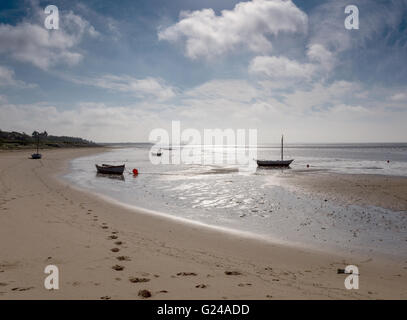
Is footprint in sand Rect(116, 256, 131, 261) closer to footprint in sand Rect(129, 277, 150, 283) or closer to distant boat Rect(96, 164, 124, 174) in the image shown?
footprint in sand Rect(129, 277, 150, 283)

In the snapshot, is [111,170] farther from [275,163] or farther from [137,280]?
[275,163]

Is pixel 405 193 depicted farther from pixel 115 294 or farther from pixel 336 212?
pixel 115 294

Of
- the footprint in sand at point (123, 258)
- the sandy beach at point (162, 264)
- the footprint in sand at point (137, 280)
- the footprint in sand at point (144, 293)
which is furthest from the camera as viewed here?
the footprint in sand at point (123, 258)

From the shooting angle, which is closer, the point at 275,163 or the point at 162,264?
the point at 162,264

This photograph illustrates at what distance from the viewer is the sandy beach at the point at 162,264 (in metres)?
6.24

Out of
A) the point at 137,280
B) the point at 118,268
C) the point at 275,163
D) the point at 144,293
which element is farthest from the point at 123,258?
the point at 275,163

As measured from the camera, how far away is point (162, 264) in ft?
25.9

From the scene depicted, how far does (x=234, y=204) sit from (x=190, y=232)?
289 inches

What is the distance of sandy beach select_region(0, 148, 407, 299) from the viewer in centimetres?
624

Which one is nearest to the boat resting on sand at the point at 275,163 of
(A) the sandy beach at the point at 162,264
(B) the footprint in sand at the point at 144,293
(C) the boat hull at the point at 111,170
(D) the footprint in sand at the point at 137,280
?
(C) the boat hull at the point at 111,170

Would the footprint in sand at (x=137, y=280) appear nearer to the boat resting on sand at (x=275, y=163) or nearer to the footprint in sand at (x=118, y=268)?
the footprint in sand at (x=118, y=268)

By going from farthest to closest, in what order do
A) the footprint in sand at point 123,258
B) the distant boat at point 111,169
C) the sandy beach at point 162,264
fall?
1. the distant boat at point 111,169
2. the footprint in sand at point 123,258
3. the sandy beach at point 162,264

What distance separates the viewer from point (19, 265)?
733cm
